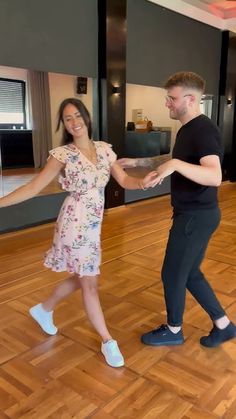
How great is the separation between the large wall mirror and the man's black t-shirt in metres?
2.80

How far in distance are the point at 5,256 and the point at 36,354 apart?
180 centimetres

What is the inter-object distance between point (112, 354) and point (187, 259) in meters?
0.67

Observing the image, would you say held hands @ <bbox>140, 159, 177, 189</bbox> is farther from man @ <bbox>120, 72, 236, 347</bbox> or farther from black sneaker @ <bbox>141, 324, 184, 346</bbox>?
black sneaker @ <bbox>141, 324, 184, 346</bbox>

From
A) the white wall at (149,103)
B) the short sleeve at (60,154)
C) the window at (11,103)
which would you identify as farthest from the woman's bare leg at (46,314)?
the white wall at (149,103)

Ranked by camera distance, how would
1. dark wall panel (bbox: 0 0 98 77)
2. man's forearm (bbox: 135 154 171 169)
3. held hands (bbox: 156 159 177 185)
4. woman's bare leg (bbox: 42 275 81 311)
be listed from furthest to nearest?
1. dark wall panel (bbox: 0 0 98 77)
2. man's forearm (bbox: 135 154 171 169)
3. woman's bare leg (bbox: 42 275 81 311)
4. held hands (bbox: 156 159 177 185)

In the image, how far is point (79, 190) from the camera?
6.31 feet

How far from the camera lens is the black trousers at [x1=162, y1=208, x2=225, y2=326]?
1.96 m

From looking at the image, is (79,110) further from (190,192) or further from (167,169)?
(190,192)

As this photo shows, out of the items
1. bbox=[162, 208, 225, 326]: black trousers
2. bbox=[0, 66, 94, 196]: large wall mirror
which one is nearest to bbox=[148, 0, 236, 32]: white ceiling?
bbox=[0, 66, 94, 196]: large wall mirror

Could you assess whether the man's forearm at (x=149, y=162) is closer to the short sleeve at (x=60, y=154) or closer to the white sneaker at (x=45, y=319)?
the short sleeve at (x=60, y=154)

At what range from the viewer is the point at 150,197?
6996mm

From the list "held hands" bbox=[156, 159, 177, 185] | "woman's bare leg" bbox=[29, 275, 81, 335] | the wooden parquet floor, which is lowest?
the wooden parquet floor

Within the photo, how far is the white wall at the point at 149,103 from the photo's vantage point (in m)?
6.19

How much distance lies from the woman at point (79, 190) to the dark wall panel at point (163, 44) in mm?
4345
